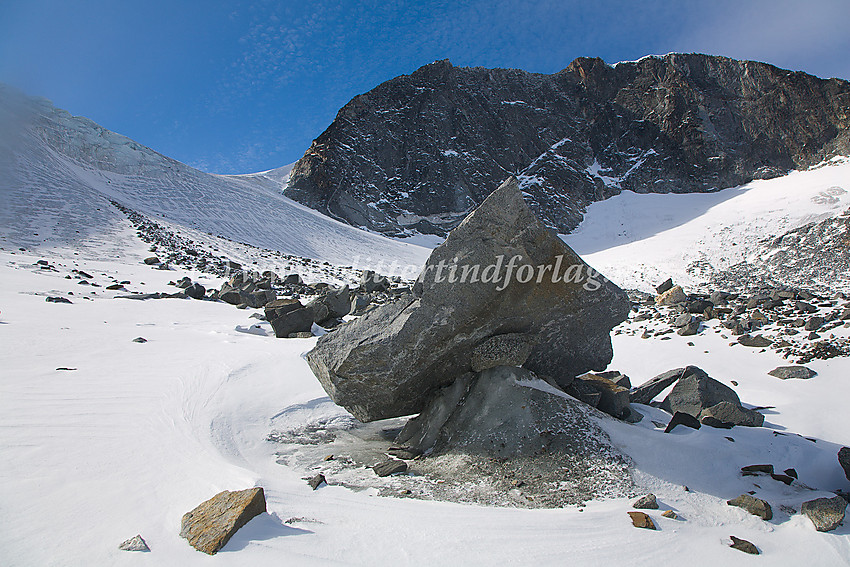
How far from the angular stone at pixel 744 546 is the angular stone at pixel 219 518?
2.95 meters

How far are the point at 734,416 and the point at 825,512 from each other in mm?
2109

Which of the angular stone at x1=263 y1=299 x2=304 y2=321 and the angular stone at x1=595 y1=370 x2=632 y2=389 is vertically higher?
the angular stone at x1=595 y1=370 x2=632 y2=389

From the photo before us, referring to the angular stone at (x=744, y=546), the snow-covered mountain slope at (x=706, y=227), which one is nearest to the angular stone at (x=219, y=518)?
the angular stone at (x=744, y=546)

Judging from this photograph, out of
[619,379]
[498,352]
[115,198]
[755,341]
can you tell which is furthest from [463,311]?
[115,198]

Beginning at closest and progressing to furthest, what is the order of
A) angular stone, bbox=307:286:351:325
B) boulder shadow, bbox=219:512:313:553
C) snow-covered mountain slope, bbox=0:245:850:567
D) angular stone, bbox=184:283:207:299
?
boulder shadow, bbox=219:512:313:553
snow-covered mountain slope, bbox=0:245:850:567
angular stone, bbox=307:286:351:325
angular stone, bbox=184:283:207:299

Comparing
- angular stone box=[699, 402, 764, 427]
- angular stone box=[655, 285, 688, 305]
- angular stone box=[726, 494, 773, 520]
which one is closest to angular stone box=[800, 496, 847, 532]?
angular stone box=[726, 494, 773, 520]

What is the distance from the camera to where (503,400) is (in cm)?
476

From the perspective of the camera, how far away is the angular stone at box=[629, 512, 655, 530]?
3047 millimetres

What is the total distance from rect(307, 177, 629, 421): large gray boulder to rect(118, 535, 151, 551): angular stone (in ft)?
8.52

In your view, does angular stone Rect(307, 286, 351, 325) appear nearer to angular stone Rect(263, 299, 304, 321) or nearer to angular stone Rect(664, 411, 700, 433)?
angular stone Rect(263, 299, 304, 321)

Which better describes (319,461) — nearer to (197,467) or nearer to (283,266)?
(197,467)

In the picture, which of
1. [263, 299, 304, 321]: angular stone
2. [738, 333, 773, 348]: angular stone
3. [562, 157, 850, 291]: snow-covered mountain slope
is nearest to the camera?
[738, 333, 773, 348]: angular stone

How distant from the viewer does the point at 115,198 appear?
32.5 metres

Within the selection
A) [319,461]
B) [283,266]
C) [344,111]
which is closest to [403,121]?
[344,111]
